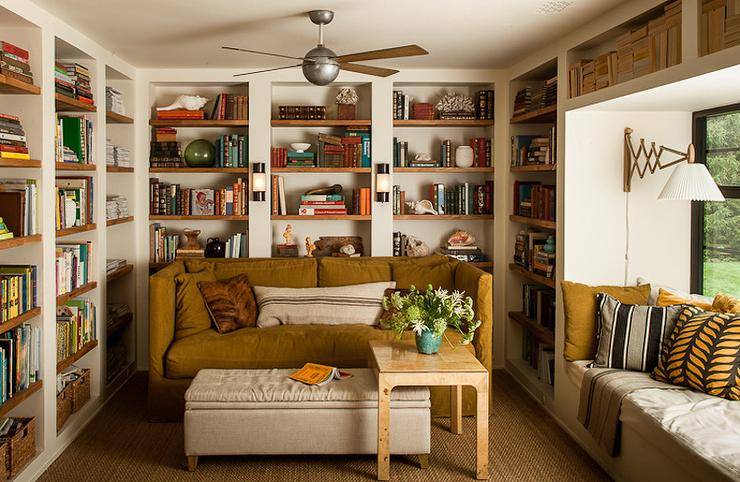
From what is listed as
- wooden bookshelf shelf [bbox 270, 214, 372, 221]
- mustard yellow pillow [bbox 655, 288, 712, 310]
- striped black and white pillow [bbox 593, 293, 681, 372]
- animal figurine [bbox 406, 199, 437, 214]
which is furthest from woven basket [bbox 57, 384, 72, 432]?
mustard yellow pillow [bbox 655, 288, 712, 310]

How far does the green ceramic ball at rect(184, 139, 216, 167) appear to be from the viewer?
18.6 ft

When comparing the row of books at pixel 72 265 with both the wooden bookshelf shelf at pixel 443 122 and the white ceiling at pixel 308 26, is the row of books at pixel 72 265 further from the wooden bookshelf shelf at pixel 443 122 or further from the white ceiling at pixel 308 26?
the wooden bookshelf shelf at pixel 443 122

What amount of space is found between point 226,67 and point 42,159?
223cm

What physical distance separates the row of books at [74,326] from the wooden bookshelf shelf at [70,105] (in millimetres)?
1233

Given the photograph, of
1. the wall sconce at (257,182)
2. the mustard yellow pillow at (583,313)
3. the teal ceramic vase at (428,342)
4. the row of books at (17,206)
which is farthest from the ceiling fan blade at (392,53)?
the wall sconce at (257,182)

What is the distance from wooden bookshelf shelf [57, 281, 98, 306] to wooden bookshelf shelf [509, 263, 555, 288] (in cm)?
307

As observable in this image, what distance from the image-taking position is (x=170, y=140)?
5.76 m

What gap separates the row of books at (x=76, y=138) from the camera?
168 inches

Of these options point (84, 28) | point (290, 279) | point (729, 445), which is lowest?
point (729, 445)

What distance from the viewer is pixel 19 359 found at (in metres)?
3.54

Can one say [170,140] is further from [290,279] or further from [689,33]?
[689,33]

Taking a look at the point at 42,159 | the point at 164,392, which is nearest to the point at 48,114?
the point at 42,159

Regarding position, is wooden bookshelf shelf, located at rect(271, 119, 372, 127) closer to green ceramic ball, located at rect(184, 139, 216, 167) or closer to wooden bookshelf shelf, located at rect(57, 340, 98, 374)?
green ceramic ball, located at rect(184, 139, 216, 167)

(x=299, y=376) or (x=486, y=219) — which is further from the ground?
(x=486, y=219)
